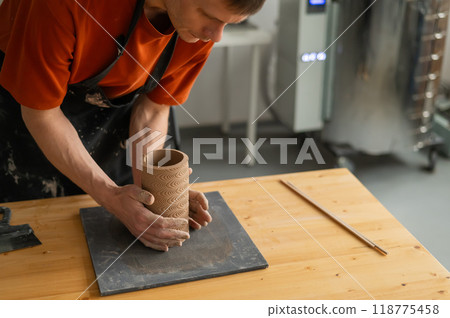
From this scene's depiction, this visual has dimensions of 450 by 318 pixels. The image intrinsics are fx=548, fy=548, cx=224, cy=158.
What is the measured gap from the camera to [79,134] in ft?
5.00

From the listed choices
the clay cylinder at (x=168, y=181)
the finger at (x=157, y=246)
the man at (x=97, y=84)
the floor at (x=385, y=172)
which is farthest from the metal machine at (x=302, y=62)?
the finger at (x=157, y=246)

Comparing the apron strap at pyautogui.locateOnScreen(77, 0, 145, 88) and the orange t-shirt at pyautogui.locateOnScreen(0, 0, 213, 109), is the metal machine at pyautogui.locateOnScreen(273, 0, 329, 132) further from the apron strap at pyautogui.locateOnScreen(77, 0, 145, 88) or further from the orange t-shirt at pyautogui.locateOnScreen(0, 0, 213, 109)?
the apron strap at pyautogui.locateOnScreen(77, 0, 145, 88)

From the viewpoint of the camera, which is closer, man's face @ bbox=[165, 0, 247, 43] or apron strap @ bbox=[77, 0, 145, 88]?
man's face @ bbox=[165, 0, 247, 43]

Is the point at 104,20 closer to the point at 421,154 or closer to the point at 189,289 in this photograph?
the point at 189,289

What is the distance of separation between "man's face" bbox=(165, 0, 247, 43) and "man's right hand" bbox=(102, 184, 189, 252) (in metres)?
0.36

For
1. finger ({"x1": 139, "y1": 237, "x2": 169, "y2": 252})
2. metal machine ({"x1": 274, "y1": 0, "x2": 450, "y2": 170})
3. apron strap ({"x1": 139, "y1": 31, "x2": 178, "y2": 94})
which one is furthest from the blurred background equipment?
finger ({"x1": 139, "y1": 237, "x2": 169, "y2": 252})

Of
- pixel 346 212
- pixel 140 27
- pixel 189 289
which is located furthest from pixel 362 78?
pixel 189 289

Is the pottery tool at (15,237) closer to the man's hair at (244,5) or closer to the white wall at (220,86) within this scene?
the man's hair at (244,5)

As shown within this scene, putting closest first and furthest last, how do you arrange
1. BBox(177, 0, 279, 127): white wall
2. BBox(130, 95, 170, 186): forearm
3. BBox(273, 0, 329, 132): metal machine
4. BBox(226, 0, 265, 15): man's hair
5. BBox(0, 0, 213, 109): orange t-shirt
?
BBox(226, 0, 265, 15): man's hair < BBox(0, 0, 213, 109): orange t-shirt < BBox(130, 95, 170, 186): forearm < BBox(273, 0, 329, 132): metal machine < BBox(177, 0, 279, 127): white wall

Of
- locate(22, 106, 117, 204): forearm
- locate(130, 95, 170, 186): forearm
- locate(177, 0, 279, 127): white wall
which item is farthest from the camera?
Answer: locate(177, 0, 279, 127): white wall

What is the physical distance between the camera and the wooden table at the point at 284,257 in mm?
1082

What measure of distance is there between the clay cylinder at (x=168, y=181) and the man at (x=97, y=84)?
2cm

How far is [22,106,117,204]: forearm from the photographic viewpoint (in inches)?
49.5

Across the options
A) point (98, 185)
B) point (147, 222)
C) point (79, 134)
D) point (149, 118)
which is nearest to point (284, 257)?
point (147, 222)
